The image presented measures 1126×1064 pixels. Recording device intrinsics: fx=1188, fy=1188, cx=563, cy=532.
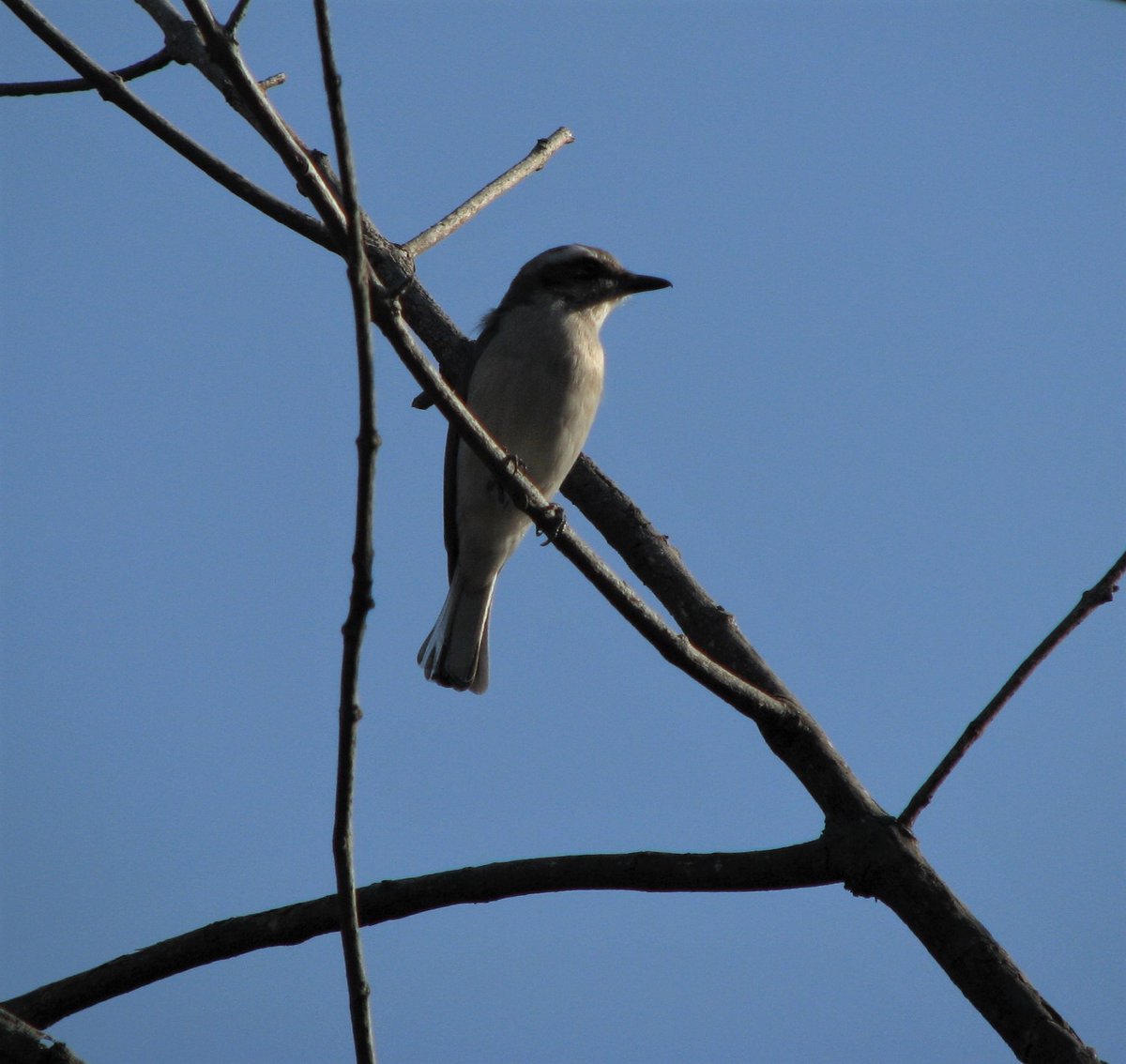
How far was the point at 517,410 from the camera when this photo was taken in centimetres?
588

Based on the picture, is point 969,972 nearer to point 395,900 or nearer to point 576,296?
point 395,900

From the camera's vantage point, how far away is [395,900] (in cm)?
353

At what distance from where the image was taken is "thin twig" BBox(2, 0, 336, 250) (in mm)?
3295

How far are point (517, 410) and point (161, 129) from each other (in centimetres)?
262

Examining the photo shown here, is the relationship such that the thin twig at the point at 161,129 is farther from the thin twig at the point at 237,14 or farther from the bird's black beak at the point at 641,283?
the bird's black beak at the point at 641,283

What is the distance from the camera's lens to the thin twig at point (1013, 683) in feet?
11.2

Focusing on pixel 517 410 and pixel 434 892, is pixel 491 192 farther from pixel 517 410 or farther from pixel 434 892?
pixel 434 892

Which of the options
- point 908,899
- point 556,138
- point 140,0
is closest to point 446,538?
point 556,138

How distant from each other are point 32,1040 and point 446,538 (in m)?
3.78

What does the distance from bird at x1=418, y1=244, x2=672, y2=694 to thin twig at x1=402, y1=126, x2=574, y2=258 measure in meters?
0.75

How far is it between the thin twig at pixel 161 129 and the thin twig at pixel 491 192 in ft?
4.14

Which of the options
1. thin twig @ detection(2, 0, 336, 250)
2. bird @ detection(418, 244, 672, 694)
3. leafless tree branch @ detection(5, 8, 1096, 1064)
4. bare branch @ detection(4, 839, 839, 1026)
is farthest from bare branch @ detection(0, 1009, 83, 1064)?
bird @ detection(418, 244, 672, 694)

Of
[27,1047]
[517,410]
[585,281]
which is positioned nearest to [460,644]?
[517,410]

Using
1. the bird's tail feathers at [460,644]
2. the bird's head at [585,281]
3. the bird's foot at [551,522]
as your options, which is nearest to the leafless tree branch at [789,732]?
the bird's foot at [551,522]
